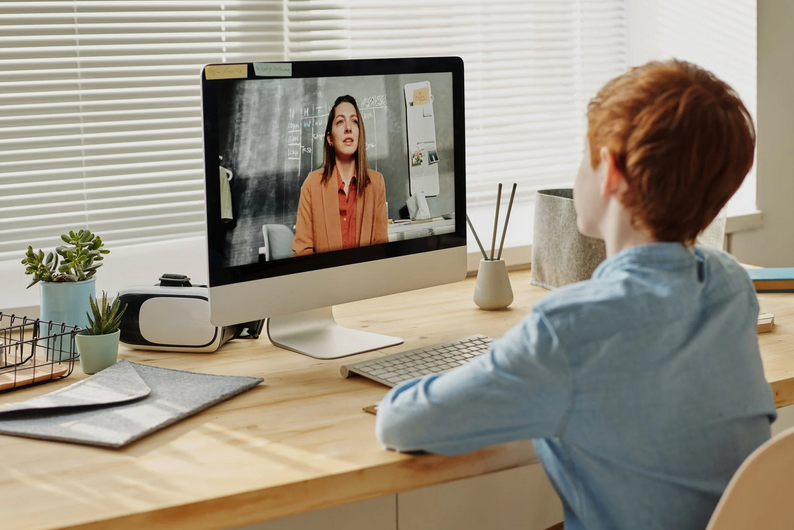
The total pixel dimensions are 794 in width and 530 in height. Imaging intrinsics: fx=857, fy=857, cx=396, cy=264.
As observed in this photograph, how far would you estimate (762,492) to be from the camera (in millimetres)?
886

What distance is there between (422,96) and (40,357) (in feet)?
2.70

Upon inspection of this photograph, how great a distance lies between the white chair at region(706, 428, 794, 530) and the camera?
866mm

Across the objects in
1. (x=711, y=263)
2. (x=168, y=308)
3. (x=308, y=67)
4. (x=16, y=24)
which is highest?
(x=16, y=24)

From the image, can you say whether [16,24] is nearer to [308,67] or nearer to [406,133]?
[308,67]

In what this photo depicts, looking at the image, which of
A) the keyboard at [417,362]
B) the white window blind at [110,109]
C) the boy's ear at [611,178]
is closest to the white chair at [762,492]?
the boy's ear at [611,178]

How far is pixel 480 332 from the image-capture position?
162 centimetres

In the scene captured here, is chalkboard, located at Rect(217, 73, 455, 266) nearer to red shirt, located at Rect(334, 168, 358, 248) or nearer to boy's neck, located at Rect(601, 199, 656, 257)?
red shirt, located at Rect(334, 168, 358, 248)

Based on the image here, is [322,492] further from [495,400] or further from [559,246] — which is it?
[559,246]

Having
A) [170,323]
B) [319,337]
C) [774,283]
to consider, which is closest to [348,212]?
[319,337]

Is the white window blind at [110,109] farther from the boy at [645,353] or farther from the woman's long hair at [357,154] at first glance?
the boy at [645,353]

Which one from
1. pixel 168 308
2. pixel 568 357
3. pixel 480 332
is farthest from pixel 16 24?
pixel 568 357

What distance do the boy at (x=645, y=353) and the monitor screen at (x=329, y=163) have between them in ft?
1.67

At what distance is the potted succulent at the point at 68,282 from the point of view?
1501mm

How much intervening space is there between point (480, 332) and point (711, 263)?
2.19ft
